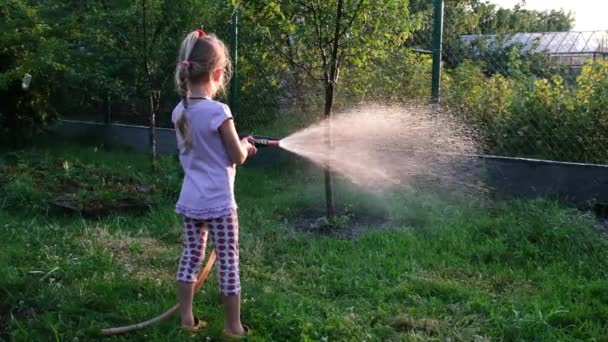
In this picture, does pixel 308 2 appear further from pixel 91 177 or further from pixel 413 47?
pixel 91 177

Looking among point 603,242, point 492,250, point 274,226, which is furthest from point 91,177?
point 603,242

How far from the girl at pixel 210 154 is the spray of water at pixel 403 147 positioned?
9.11 feet

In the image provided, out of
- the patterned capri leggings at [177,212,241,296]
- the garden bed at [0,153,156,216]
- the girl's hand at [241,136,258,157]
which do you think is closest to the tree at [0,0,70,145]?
the garden bed at [0,153,156,216]

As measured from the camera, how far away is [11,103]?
29.8 ft

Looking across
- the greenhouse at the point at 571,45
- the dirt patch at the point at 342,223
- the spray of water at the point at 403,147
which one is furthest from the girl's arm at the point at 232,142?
the greenhouse at the point at 571,45

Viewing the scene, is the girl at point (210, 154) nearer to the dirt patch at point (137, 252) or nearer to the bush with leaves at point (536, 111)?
the dirt patch at point (137, 252)

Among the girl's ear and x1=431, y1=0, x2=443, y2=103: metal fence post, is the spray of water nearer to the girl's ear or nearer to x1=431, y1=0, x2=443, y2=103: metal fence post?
x1=431, y1=0, x2=443, y2=103: metal fence post

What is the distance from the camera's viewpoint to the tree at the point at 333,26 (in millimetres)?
5500

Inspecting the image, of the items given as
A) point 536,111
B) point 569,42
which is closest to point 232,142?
point 536,111

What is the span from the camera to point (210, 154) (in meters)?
3.35

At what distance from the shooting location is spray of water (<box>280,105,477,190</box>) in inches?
247

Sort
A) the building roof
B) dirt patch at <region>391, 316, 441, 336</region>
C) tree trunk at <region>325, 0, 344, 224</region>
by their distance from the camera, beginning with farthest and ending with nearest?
1. the building roof
2. tree trunk at <region>325, 0, 344, 224</region>
3. dirt patch at <region>391, 316, 441, 336</region>

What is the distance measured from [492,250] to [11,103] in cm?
693

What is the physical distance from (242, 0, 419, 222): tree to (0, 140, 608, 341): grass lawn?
2.67 feet
